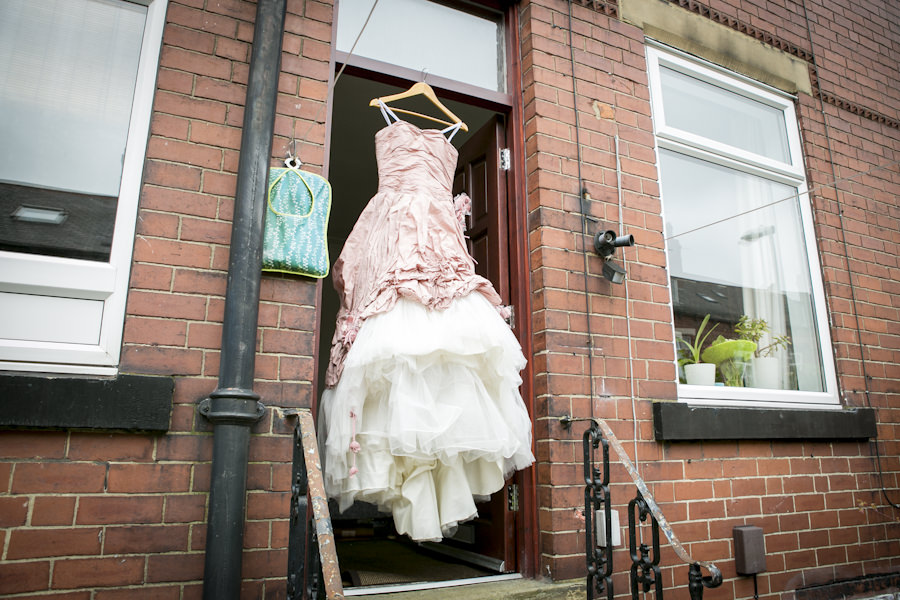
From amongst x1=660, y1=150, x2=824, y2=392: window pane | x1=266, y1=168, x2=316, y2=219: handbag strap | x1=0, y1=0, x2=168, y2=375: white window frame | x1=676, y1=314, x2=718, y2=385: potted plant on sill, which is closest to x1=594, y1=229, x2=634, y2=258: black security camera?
x1=660, y1=150, x2=824, y2=392: window pane

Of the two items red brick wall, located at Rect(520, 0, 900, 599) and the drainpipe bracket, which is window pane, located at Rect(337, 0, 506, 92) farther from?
the drainpipe bracket

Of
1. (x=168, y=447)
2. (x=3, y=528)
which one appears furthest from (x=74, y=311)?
A: (x=3, y=528)

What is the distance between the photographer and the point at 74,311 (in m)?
2.02

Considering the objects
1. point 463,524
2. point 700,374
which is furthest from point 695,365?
point 463,524

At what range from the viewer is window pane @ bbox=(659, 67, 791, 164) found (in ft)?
11.5

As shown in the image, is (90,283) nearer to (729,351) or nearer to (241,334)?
(241,334)

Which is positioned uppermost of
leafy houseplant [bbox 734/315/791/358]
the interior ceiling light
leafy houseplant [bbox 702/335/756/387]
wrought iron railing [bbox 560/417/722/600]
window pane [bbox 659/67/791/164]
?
window pane [bbox 659/67/791/164]

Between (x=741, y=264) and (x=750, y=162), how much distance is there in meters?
0.63

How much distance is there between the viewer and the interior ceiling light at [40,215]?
6.73 ft

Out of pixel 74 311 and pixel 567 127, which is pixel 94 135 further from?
pixel 567 127

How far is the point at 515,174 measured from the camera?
117 inches

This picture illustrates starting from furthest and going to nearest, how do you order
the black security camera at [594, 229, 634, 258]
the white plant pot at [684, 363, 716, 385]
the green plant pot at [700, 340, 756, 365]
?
the green plant pot at [700, 340, 756, 365]
the white plant pot at [684, 363, 716, 385]
the black security camera at [594, 229, 634, 258]

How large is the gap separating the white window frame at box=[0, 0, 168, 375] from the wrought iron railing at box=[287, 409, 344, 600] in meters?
0.72

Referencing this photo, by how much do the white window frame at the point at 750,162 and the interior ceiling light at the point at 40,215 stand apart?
2.71m
